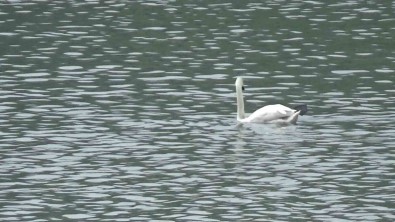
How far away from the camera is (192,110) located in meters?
41.0

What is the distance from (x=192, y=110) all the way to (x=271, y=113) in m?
2.81

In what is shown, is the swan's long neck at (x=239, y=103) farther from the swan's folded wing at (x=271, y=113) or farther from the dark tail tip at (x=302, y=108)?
the dark tail tip at (x=302, y=108)

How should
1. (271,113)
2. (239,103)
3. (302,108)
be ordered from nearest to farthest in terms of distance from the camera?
1. (302,108)
2. (271,113)
3. (239,103)

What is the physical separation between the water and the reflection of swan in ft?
1.06

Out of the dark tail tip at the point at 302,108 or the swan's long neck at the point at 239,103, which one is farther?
the swan's long neck at the point at 239,103

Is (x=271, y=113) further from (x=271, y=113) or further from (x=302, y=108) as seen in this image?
(x=302, y=108)

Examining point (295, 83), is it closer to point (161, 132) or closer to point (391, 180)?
point (161, 132)

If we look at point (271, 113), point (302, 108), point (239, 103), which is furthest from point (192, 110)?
point (302, 108)

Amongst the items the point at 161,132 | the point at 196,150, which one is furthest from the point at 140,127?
the point at 196,150

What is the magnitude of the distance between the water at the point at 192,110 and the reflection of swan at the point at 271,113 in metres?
0.32

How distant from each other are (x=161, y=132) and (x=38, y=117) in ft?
13.9

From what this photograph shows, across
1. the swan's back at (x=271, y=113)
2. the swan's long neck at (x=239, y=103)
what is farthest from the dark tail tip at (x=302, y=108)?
the swan's long neck at (x=239, y=103)

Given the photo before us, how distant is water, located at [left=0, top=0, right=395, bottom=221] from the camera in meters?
31.3

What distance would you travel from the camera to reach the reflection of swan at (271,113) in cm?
3928
